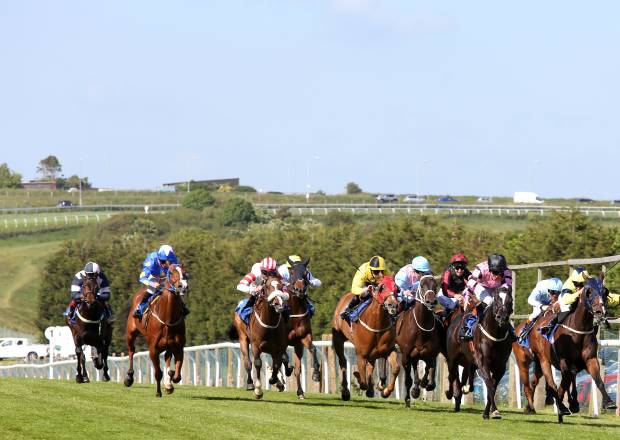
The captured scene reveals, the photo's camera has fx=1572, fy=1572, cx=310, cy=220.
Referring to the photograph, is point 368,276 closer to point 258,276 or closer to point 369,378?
point 369,378

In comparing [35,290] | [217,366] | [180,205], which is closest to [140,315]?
[217,366]

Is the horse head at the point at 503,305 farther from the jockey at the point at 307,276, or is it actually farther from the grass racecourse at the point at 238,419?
the jockey at the point at 307,276

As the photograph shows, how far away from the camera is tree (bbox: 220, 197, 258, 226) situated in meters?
166

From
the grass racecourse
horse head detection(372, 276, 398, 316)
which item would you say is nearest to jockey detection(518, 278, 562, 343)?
the grass racecourse

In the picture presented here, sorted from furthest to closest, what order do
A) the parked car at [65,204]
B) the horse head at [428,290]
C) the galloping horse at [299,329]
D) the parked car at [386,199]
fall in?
the parked car at [386,199] < the parked car at [65,204] < the galloping horse at [299,329] < the horse head at [428,290]

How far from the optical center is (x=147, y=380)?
48.3 metres

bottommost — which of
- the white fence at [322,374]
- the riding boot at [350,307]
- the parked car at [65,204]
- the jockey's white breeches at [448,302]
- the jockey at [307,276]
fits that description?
the white fence at [322,374]

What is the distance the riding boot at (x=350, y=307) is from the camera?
83.7ft

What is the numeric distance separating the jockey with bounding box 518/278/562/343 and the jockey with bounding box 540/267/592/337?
3.04 feet

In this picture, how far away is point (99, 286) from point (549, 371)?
924 cm

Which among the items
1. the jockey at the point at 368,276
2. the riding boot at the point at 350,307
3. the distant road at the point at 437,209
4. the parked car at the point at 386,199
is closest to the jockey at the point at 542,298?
the jockey at the point at 368,276

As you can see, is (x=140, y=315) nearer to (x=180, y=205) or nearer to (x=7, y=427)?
(x=7, y=427)

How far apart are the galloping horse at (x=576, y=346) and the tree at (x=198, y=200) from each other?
6114 inches

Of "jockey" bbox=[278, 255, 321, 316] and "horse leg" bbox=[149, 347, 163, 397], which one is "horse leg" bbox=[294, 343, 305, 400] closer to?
"jockey" bbox=[278, 255, 321, 316]
